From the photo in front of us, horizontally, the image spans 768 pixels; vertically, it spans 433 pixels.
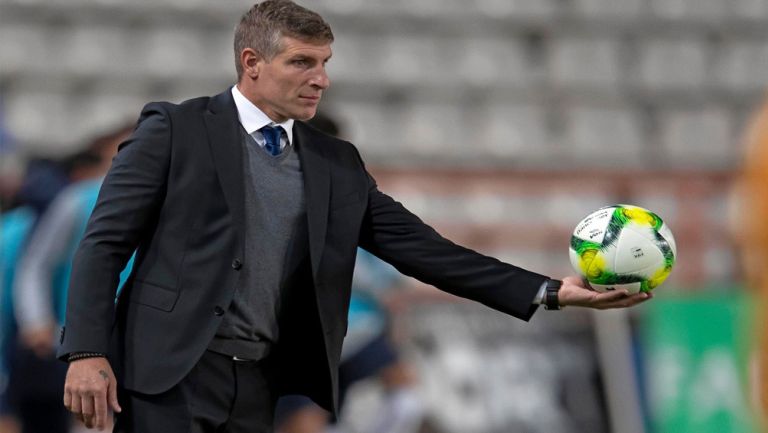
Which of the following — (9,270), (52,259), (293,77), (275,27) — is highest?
(275,27)

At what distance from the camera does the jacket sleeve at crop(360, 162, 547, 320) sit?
379 cm

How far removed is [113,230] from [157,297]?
0.62ft

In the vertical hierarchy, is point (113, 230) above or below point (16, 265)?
above

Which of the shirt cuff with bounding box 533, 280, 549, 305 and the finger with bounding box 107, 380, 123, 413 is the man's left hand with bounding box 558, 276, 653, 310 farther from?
the finger with bounding box 107, 380, 123, 413

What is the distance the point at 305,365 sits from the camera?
379cm

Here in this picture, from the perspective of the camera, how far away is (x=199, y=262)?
11.7ft

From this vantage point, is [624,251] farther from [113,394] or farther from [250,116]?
[113,394]

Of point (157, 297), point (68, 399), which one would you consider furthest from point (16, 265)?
point (68, 399)

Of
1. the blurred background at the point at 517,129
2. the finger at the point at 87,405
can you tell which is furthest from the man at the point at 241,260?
the blurred background at the point at 517,129

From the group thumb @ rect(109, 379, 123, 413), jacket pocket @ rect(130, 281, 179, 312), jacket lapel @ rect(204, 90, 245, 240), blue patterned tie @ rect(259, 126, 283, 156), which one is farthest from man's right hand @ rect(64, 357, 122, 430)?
blue patterned tie @ rect(259, 126, 283, 156)

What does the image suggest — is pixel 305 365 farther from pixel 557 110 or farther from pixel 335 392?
pixel 557 110

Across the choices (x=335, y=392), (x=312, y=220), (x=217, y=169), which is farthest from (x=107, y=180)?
(x=335, y=392)

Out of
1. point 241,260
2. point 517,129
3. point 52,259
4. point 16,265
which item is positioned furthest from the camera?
point 517,129

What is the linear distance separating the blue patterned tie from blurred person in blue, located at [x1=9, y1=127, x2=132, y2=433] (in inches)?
123
